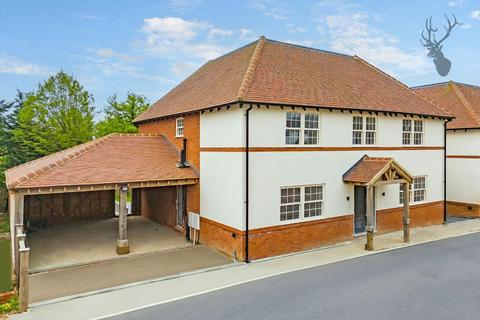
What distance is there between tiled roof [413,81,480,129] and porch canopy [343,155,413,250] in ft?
30.8

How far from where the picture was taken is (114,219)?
2106 cm

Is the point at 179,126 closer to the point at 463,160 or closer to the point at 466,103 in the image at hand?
the point at 463,160

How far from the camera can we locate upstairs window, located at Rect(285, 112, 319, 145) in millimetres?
13969

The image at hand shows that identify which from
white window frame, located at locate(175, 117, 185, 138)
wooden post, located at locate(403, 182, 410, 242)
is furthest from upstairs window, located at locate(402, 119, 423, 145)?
white window frame, located at locate(175, 117, 185, 138)

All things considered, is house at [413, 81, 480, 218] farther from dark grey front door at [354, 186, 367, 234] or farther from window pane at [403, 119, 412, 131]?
dark grey front door at [354, 186, 367, 234]

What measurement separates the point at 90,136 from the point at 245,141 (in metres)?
25.4

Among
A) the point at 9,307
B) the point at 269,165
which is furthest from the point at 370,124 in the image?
the point at 9,307

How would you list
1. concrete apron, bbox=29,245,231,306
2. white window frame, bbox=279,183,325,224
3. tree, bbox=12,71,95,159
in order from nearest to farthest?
concrete apron, bbox=29,245,231,306 < white window frame, bbox=279,183,325,224 < tree, bbox=12,71,95,159

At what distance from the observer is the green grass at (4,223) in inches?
858

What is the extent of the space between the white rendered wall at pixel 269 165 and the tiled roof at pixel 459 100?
7.58 m

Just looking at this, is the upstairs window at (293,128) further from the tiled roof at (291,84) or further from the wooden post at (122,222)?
the wooden post at (122,222)

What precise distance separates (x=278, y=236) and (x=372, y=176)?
4.71 metres

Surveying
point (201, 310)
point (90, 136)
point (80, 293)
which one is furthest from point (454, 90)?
point (90, 136)

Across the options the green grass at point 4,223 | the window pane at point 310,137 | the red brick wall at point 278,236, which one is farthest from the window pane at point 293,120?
the green grass at point 4,223
